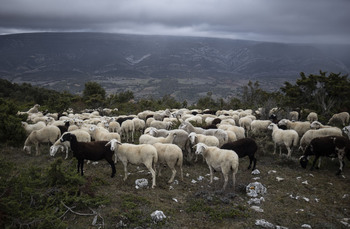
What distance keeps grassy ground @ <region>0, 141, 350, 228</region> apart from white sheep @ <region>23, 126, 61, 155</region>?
5.34 ft

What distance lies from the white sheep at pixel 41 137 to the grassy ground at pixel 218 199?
1.63 m

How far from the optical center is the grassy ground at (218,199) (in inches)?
264

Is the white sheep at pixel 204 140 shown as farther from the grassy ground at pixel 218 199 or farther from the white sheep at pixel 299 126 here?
the white sheep at pixel 299 126

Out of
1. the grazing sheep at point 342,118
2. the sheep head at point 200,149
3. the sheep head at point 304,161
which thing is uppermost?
the sheep head at point 200,149

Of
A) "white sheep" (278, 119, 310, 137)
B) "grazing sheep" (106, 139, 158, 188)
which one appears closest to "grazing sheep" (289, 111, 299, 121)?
"white sheep" (278, 119, 310, 137)

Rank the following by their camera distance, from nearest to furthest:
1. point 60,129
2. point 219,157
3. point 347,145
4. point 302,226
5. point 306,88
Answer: point 302,226 < point 219,157 < point 347,145 < point 60,129 < point 306,88

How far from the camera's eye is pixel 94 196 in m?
7.44

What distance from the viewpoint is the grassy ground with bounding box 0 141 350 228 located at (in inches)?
264

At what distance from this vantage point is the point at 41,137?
12828mm

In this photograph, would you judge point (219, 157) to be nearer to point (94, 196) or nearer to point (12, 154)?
point (94, 196)

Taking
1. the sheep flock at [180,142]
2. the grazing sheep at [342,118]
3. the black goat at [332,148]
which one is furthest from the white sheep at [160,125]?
the grazing sheep at [342,118]

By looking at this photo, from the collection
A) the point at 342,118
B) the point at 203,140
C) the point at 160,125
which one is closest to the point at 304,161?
the point at 203,140

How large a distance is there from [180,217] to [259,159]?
7.12 m

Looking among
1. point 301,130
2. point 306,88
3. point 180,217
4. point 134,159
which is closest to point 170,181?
point 134,159
